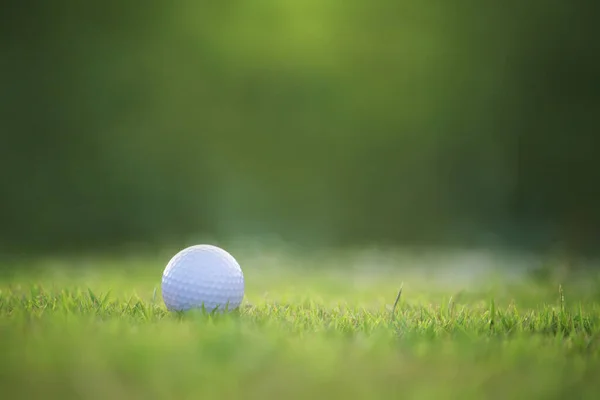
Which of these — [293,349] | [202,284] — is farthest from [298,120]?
[293,349]

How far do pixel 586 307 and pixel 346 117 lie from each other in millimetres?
7362

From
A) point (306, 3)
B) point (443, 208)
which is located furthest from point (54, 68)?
point (443, 208)

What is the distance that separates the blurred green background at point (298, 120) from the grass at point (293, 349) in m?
6.10

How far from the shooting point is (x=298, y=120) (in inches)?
382

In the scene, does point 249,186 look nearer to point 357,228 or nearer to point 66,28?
point 357,228

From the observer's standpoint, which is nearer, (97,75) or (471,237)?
(471,237)

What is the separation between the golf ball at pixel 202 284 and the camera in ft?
7.09

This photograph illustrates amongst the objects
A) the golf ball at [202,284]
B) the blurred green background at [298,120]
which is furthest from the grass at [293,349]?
the blurred green background at [298,120]

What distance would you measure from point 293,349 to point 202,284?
2.32 ft

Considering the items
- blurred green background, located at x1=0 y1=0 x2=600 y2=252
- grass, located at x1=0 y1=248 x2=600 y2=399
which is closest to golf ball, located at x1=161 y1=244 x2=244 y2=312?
grass, located at x1=0 y1=248 x2=600 y2=399

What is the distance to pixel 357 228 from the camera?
9133 millimetres

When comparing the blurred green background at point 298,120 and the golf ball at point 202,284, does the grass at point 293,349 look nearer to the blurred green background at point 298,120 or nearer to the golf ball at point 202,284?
the golf ball at point 202,284

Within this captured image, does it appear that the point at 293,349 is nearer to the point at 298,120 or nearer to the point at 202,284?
the point at 202,284

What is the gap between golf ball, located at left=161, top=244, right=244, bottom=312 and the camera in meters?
2.16
